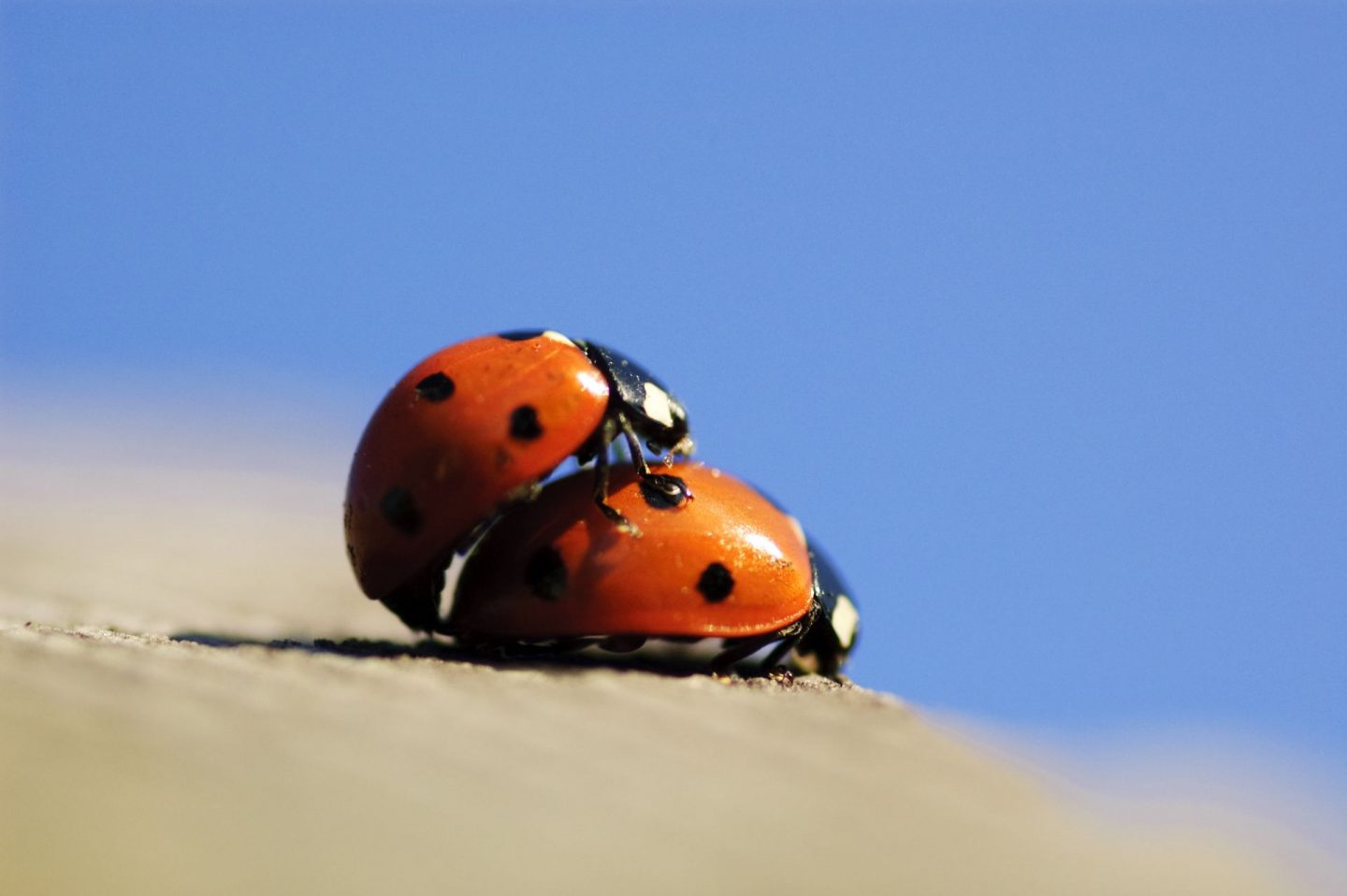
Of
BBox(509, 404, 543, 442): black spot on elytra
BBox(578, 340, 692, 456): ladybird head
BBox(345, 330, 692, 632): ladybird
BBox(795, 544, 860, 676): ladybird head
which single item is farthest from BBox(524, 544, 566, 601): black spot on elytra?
BBox(795, 544, 860, 676): ladybird head

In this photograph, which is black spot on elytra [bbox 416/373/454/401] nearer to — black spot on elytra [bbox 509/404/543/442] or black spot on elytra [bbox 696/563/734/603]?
black spot on elytra [bbox 509/404/543/442]

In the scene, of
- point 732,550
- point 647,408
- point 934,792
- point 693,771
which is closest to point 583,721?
point 693,771

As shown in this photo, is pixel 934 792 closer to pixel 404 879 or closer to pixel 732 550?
pixel 404 879

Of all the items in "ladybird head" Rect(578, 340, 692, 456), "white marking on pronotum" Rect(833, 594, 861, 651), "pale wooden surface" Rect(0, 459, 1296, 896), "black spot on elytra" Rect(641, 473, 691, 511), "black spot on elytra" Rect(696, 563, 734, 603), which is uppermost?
"ladybird head" Rect(578, 340, 692, 456)

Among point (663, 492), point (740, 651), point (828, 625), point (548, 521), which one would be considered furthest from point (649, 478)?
point (828, 625)

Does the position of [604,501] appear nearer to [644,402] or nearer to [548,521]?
[548,521]

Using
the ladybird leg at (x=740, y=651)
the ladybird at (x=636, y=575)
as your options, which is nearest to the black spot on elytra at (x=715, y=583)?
the ladybird at (x=636, y=575)

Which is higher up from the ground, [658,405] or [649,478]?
[658,405]
